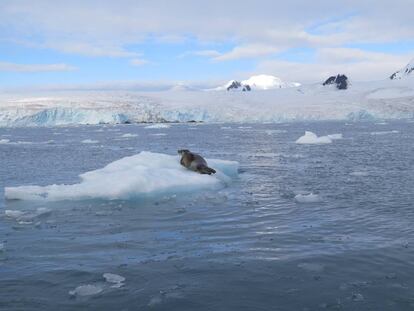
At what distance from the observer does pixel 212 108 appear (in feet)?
226

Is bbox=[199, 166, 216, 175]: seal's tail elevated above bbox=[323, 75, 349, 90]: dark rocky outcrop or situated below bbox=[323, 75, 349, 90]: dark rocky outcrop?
below

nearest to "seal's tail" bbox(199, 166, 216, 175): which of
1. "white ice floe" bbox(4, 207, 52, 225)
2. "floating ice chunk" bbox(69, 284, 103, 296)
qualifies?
"white ice floe" bbox(4, 207, 52, 225)

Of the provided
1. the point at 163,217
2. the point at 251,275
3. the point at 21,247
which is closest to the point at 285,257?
the point at 251,275

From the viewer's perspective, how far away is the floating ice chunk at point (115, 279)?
582 centimetres

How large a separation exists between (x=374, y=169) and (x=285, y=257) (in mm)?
9823

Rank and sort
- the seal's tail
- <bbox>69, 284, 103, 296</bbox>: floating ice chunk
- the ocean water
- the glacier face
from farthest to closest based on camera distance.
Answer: the glacier face → the seal's tail → <bbox>69, 284, 103, 296</bbox>: floating ice chunk → the ocean water

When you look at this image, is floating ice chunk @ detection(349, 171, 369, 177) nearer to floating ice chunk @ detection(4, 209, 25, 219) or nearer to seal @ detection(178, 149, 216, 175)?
seal @ detection(178, 149, 216, 175)

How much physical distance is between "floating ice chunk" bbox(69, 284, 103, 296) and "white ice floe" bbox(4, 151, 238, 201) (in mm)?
5036

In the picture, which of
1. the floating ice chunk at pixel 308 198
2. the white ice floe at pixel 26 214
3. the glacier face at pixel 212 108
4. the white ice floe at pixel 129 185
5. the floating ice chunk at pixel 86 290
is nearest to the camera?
the floating ice chunk at pixel 86 290

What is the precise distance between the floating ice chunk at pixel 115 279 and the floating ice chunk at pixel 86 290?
0.19 m

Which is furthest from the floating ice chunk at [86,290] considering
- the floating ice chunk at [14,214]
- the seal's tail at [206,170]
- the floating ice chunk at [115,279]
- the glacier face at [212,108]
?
the glacier face at [212,108]

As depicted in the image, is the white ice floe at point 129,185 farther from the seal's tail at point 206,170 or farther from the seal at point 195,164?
the seal at point 195,164

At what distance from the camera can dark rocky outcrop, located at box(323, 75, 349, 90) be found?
90625mm

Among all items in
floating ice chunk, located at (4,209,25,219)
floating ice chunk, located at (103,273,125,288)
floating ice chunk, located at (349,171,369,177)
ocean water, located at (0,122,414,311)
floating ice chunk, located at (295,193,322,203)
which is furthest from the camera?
floating ice chunk, located at (349,171,369,177)
